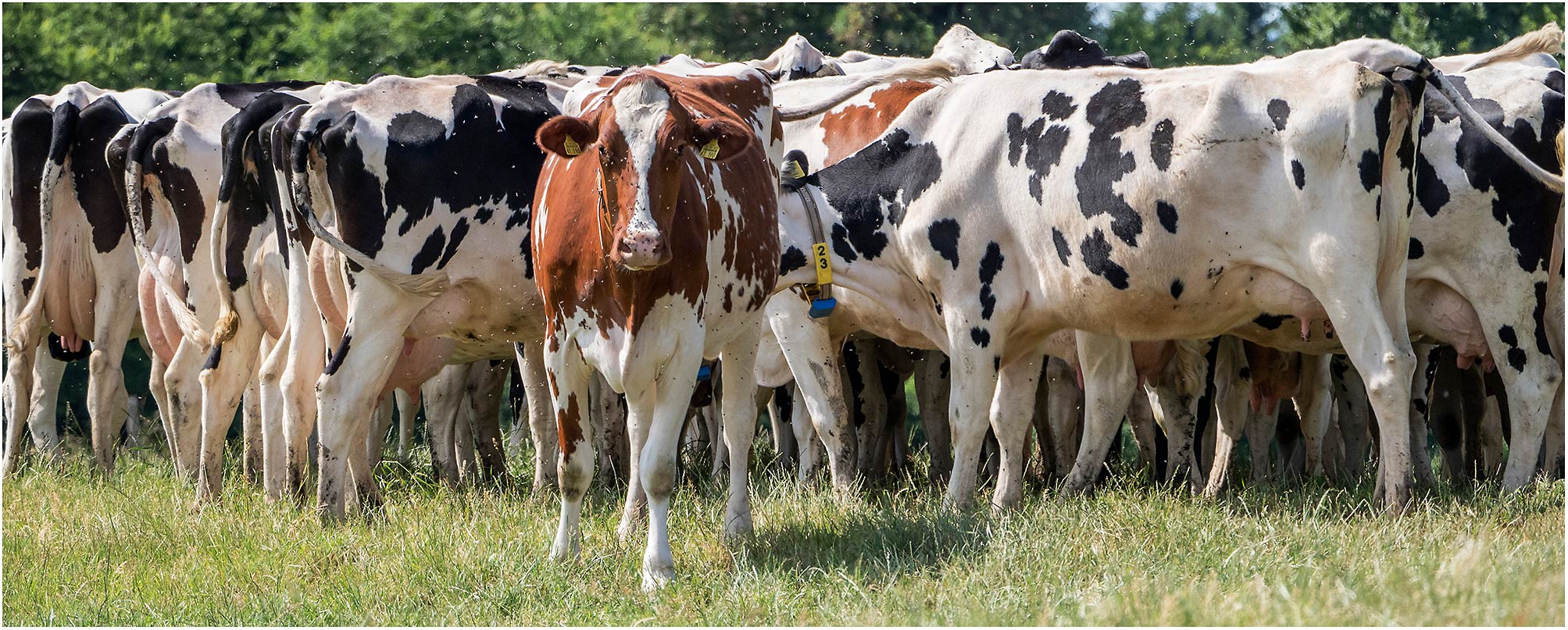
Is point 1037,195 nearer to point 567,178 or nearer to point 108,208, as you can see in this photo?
point 567,178

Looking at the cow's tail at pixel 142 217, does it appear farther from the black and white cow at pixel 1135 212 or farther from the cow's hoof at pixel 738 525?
the cow's hoof at pixel 738 525

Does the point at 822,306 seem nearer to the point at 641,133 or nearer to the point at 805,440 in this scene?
the point at 805,440

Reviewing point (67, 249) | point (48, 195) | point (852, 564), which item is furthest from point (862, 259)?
point (67, 249)

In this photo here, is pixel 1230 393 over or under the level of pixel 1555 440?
under

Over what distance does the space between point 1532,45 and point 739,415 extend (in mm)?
4126

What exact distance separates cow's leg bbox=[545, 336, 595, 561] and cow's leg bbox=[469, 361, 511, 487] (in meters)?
3.15

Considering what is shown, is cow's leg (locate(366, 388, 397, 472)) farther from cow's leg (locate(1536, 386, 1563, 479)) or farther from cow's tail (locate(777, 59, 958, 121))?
cow's leg (locate(1536, 386, 1563, 479))

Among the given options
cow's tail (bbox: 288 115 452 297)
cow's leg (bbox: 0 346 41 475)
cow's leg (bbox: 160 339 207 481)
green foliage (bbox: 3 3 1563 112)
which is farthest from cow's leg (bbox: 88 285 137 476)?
green foliage (bbox: 3 3 1563 112)

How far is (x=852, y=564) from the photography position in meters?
6.56

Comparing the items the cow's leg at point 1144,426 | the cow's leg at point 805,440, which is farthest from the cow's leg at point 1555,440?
the cow's leg at point 805,440

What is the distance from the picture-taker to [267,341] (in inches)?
371

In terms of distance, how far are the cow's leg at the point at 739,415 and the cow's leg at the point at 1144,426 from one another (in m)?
3.02

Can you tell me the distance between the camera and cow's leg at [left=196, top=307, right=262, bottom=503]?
903 centimetres

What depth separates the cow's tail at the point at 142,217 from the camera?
8.77 m
